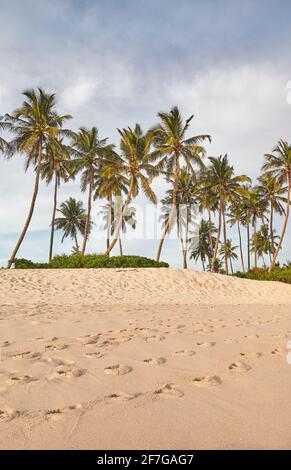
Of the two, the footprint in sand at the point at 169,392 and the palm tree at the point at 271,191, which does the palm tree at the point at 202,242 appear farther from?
the footprint in sand at the point at 169,392

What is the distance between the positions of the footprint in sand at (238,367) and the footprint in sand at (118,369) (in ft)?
3.44

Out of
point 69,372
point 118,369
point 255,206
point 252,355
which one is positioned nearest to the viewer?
point 69,372

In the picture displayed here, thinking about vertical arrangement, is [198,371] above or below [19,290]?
below

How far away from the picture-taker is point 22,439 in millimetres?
2088

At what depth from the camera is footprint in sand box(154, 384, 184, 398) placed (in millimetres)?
2758

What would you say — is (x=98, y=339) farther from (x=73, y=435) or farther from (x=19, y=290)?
(x=19, y=290)

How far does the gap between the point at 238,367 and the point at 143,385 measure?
3.62 feet

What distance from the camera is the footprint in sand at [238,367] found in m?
3.37

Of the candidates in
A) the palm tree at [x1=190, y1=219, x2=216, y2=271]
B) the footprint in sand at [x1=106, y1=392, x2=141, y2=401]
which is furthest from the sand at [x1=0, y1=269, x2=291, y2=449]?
the palm tree at [x1=190, y1=219, x2=216, y2=271]

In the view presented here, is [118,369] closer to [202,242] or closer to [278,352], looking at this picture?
[278,352]

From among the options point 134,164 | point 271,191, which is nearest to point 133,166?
point 134,164

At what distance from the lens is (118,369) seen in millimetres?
3371
